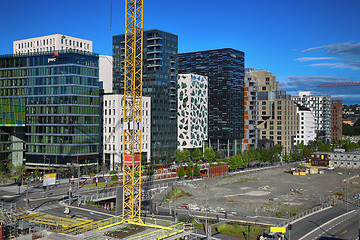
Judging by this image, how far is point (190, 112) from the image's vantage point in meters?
166

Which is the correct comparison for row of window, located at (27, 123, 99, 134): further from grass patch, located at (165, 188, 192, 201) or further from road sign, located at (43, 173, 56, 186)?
grass patch, located at (165, 188, 192, 201)

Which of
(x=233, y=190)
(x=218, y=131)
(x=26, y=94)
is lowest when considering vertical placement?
(x=233, y=190)

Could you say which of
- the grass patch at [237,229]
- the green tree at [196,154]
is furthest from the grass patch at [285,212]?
the green tree at [196,154]

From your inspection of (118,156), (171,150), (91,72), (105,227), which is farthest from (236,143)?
(105,227)

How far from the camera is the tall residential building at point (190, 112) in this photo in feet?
537

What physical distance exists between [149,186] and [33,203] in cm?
3212

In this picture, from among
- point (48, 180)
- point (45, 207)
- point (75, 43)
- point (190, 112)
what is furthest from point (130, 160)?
point (75, 43)

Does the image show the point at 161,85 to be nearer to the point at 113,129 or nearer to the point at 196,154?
the point at 113,129

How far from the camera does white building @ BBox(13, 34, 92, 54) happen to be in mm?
160500

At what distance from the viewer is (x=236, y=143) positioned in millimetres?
185125

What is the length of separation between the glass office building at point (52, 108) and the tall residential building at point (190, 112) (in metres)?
44.8

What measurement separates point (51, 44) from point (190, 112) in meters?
62.9

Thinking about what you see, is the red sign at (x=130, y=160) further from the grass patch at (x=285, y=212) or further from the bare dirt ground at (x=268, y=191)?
the grass patch at (x=285, y=212)

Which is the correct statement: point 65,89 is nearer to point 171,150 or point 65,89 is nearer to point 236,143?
point 171,150
